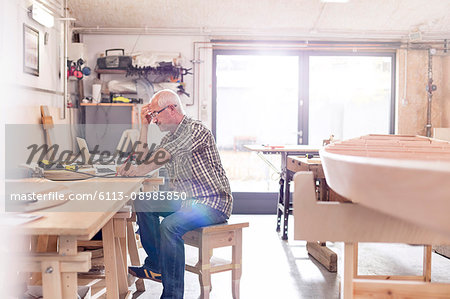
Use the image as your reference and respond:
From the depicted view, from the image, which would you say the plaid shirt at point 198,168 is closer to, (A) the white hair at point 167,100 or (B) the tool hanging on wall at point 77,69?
(A) the white hair at point 167,100

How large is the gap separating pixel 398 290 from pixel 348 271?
0.41 m

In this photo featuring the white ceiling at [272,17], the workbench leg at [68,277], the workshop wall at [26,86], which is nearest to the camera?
the workbench leg at [68,277]

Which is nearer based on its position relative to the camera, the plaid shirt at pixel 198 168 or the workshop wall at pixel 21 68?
the plaid shirt at pixel 198 168

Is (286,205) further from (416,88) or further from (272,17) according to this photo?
(416,88)

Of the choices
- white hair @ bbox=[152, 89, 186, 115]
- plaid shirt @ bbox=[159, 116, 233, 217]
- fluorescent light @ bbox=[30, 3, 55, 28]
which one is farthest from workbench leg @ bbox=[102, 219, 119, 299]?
fluorescent light @ bbox=[30, 3, 55, 28]

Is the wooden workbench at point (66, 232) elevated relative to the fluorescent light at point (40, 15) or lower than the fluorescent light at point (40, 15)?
lower

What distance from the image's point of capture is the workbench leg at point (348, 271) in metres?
1.14

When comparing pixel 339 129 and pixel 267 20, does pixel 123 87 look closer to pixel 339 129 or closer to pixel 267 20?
pixel 267 20

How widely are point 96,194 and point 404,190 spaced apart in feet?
4.75

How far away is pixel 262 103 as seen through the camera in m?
5.77

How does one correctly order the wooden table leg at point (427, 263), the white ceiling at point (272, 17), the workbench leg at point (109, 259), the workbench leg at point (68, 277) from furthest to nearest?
the white ceiling at point (272, 17) → the wooden table leg at point (427, 263) → the workbench leg at point (109, 259) → the workbench leg at point (68, 277)

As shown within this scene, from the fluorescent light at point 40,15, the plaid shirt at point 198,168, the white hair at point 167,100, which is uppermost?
the fluorescent light at point 40,15

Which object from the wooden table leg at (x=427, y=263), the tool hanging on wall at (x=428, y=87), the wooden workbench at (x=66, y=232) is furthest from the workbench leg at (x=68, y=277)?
the tool hanging on wall at (x=428, y=87)

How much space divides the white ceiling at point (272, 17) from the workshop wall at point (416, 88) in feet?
0.97
